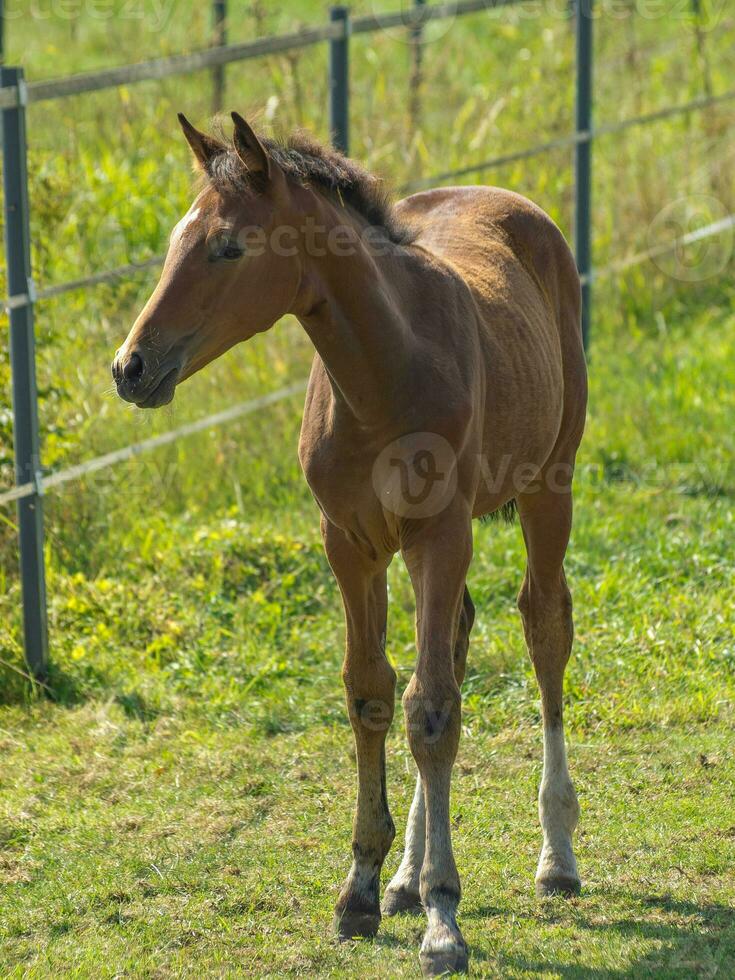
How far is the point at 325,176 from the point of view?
11.7 feet

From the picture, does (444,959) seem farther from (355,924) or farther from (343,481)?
(343,481)

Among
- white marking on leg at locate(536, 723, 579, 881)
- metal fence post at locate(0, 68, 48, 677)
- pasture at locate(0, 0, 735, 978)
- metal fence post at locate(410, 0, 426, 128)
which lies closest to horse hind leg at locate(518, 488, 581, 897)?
white marking on leg at locate(536, 723, 579, 881)

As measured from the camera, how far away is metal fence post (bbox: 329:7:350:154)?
6754 millimetres

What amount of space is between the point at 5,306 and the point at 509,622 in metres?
2.28

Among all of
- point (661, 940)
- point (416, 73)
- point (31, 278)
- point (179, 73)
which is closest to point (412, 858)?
point (661, 940)

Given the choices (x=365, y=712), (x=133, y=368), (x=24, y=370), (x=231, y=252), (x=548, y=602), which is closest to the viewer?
(x=133, y=368)

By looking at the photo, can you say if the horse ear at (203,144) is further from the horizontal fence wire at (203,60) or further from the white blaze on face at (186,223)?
the horizontal fence wire at (203,60)

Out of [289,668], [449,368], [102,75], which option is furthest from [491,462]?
[102,75]

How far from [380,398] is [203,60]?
3.08 metres

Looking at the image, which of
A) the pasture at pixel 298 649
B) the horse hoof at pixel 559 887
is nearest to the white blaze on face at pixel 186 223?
the pasture at pixel 298 649

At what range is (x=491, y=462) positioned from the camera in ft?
13.2

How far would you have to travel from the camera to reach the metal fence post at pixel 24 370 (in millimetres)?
5352

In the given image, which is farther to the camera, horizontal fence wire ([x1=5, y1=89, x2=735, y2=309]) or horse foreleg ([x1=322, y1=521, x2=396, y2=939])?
horizontal fence wire ([x1=5, y1=89, x2=735, y2=309])

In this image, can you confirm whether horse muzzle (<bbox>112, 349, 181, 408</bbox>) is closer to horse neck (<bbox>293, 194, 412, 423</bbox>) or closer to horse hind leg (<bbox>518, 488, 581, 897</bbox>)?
horse neck (<bbox>293, 194, 412, 423</bbox>)
